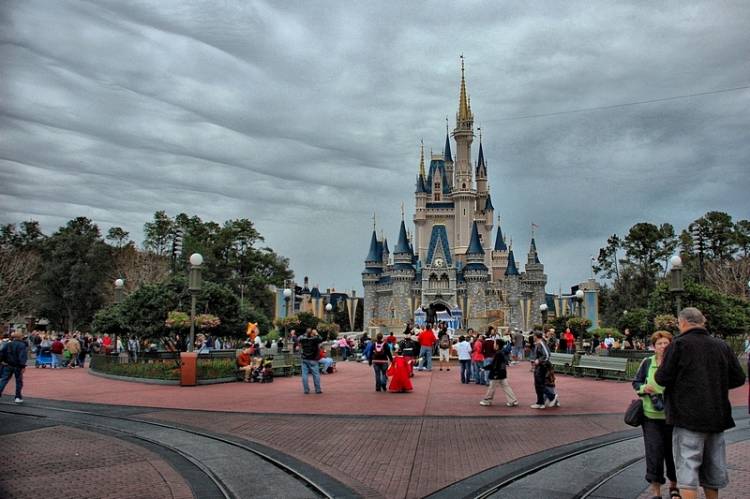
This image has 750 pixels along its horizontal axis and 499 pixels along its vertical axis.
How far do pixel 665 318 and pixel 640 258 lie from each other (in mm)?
50374

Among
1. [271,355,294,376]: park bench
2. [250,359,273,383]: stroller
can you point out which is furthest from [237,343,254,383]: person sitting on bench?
[271,355,294,376]: park bench

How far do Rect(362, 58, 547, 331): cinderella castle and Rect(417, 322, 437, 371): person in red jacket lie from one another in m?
45.5

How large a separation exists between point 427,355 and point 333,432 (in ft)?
43.3

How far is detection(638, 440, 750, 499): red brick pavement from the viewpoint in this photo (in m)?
6.36

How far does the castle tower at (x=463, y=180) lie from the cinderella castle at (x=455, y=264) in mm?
140

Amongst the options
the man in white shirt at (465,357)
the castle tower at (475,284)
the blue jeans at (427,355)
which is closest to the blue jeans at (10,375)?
the man in white shirt at (465,357)

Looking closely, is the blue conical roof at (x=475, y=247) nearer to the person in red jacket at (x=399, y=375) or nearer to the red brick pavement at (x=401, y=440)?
the person in red jacket at (x=399, y=375)

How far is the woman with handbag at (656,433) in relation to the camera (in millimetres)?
5988

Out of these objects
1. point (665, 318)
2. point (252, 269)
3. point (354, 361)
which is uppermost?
point (252, 269)

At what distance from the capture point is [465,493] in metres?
6.50

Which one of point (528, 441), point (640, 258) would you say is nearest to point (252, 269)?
point (640, 258)

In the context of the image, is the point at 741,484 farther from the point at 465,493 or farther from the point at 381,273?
the point at 381,273

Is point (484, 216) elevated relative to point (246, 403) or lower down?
elevated

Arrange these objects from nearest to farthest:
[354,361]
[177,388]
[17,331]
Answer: [17,331] < [177,388] < [354,361]
